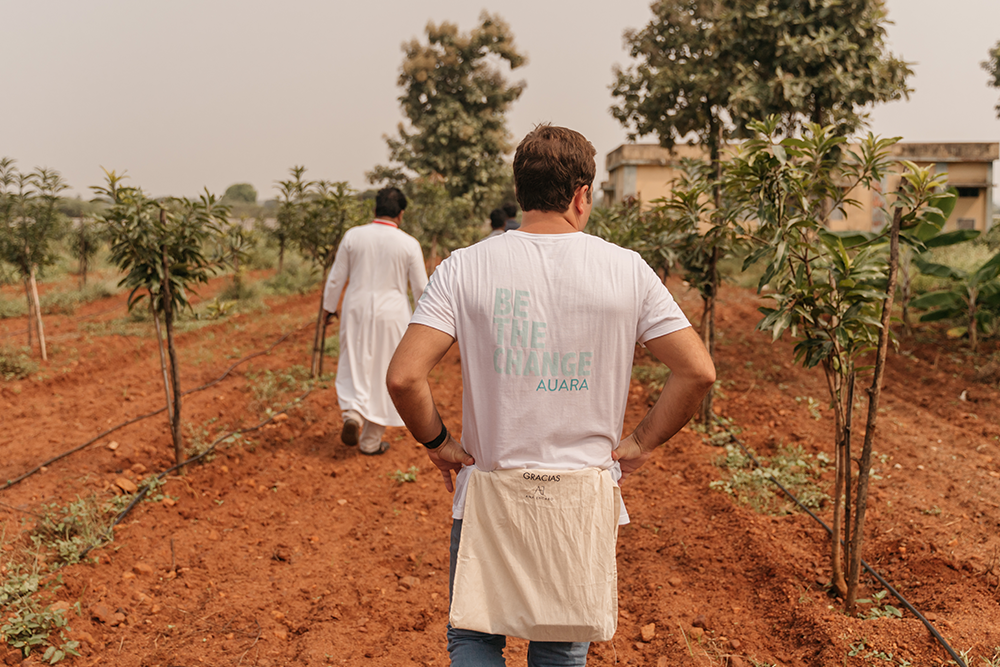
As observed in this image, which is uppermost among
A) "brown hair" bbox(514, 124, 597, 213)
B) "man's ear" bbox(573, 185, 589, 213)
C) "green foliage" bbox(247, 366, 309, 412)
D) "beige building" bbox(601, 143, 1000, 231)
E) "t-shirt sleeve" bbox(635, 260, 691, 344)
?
"beige building" bbox(601, 143, 1000, 231)

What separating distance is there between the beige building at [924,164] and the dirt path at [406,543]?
48.0ft

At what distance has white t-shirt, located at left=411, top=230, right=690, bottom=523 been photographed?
1.66m

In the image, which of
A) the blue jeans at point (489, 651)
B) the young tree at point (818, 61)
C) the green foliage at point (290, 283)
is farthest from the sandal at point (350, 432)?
the green foliage at point (290, 283)

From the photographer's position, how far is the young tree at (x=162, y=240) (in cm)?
442

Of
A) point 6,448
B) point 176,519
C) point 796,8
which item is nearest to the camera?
point 176,519

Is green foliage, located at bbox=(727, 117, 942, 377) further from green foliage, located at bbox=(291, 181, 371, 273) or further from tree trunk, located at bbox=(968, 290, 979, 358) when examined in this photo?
tree trunk, located at bbox=(968, 290, 979, 358)

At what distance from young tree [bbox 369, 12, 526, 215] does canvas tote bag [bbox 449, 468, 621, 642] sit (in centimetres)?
1937

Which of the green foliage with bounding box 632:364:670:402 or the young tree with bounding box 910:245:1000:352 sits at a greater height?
Answer: the young tree with bounding box 910:245:1000:352

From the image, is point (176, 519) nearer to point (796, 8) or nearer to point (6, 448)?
point (6, 448)

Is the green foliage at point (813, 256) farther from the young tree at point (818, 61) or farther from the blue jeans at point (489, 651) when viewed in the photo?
the young tree at point (818, 61)

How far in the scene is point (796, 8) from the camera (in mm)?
7648

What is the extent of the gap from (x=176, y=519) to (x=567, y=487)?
11.5 feet

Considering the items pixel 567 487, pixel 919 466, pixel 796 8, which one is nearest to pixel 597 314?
pixel 567 487

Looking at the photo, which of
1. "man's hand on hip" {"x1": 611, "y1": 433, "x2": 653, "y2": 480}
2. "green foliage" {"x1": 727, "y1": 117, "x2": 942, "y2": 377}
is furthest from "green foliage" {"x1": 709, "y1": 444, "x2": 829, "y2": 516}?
"man's hand on hip" {"x1": 611, "y1": 433, "x2": 653, "y2": 480}
